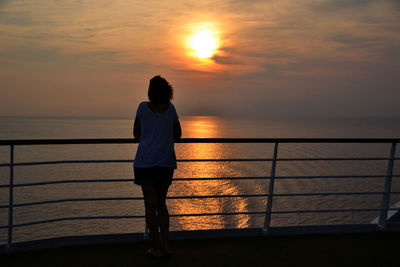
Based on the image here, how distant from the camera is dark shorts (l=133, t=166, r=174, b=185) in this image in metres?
2.80

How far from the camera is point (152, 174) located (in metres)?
2.81

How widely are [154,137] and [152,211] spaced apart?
1.93 ft

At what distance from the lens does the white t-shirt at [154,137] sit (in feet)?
9.10

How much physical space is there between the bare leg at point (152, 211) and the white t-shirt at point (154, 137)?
0.69ft

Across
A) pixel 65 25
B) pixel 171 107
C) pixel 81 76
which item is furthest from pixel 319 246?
pixel 81 76

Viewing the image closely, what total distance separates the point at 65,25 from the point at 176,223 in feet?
143

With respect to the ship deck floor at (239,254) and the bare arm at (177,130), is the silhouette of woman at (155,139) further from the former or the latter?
the ship deck floor at (239,254)

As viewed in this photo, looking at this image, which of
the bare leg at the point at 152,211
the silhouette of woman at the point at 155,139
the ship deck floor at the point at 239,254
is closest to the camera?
the silhouette of woman at the point at 155,139

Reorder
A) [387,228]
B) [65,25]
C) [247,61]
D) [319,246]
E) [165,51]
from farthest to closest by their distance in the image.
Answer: [247,61] < [165,51] < [65,25] < [387,228] < [319,246]

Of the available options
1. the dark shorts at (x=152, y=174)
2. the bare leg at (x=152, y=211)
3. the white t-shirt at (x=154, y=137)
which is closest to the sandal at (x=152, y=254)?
the bare leg at (x=152, y=211)

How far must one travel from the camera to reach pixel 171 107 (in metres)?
2.85

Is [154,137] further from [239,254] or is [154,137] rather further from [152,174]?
[239,254]

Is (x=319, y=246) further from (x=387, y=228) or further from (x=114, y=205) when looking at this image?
(x=114, y=205)

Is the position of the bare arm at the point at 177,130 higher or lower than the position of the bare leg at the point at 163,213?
higher
